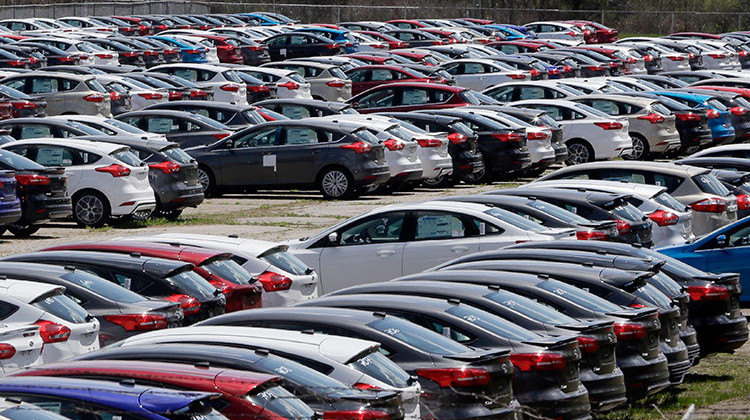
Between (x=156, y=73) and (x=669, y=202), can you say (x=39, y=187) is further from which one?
(x=156, y=73)

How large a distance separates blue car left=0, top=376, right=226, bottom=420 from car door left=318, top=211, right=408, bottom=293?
8.81m

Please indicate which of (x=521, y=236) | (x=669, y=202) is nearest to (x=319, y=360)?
(x=521, y=236)

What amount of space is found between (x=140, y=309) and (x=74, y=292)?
644mm

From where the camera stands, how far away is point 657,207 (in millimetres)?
19469

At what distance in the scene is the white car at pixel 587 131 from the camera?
30.7 m

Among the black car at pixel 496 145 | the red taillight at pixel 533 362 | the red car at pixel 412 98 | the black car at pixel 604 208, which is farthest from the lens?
the red car at pixel 412 98

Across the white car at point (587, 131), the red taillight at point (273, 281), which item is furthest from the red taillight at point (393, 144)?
the red taillight at point (273, 281)

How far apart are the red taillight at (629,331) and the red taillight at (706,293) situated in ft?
7.96

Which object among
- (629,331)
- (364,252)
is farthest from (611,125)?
(629,331)

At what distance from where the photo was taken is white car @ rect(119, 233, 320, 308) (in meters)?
15.4

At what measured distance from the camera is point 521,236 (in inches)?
660

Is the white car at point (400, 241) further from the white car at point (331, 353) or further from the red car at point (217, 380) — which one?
the red car at point (217, 380)

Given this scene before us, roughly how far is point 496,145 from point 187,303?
16382 millimetres

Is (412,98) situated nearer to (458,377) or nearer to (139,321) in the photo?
(139,321)
